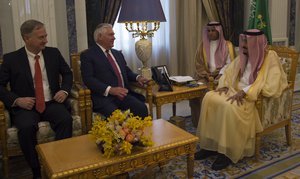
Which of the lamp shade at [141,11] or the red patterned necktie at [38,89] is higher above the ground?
the lamp shade at [141,11]

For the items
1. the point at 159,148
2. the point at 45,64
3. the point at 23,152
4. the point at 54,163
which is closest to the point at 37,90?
the point at 45,64

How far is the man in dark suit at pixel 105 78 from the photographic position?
10.4ft

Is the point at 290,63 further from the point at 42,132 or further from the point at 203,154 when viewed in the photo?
the point at 42,132

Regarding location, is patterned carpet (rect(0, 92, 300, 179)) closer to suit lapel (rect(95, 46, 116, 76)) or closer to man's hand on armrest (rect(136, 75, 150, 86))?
man's hand on armrest (rect(136, 75, 150, 86))

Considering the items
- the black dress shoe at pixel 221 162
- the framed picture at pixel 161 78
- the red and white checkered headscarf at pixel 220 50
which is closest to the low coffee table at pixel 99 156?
the black dress shoe at pixel 221 162

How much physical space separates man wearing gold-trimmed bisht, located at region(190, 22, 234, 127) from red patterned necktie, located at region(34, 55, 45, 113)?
68.6 inches

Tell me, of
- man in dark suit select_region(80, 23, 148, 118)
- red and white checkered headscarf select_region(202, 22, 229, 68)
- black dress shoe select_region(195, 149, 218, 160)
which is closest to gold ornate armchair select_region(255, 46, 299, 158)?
black dress shoe select_region(195, 149, 218, 160)

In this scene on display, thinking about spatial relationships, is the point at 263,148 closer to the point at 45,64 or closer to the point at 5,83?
the point at 45,64

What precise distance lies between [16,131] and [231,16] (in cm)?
392

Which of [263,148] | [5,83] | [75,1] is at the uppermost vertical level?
[75,1]

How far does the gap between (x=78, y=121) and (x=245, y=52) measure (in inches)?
65.6

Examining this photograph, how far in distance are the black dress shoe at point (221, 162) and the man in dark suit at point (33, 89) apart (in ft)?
4.19

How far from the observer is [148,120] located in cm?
229

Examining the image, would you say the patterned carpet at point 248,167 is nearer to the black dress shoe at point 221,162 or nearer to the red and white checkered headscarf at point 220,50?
the black dress shoe at point 221,162
